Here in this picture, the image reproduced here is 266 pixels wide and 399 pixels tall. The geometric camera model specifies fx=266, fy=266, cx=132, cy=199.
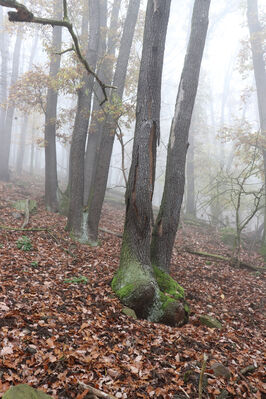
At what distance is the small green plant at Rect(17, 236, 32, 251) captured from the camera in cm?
662

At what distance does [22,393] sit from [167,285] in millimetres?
3772

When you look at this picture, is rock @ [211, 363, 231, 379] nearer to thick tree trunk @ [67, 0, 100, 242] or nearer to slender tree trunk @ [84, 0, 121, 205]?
thick tree trunk @ [67, 0, 100, 242]

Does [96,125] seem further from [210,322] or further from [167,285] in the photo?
[210,322]

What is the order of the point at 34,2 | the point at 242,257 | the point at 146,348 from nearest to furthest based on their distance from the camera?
the point at 146,348 < the point at 242,257 < the point at 34,2

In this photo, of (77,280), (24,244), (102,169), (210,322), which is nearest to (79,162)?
(102,169)

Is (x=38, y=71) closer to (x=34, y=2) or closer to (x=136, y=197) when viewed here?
(x=34, y=2)

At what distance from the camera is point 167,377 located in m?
3.50

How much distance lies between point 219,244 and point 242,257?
5.14 ft

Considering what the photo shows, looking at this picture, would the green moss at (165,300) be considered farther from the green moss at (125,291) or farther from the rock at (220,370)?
the rock at (220,370)

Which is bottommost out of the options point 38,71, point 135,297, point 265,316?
point 265,316

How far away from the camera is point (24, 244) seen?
6.76 meters

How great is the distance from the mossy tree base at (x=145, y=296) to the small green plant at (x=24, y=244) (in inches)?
98.6

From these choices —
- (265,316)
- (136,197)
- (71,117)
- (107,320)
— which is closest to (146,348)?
(107,320)

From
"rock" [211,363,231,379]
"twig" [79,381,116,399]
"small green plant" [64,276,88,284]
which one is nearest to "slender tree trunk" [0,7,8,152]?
"small green plant" [64,276,88,284]
